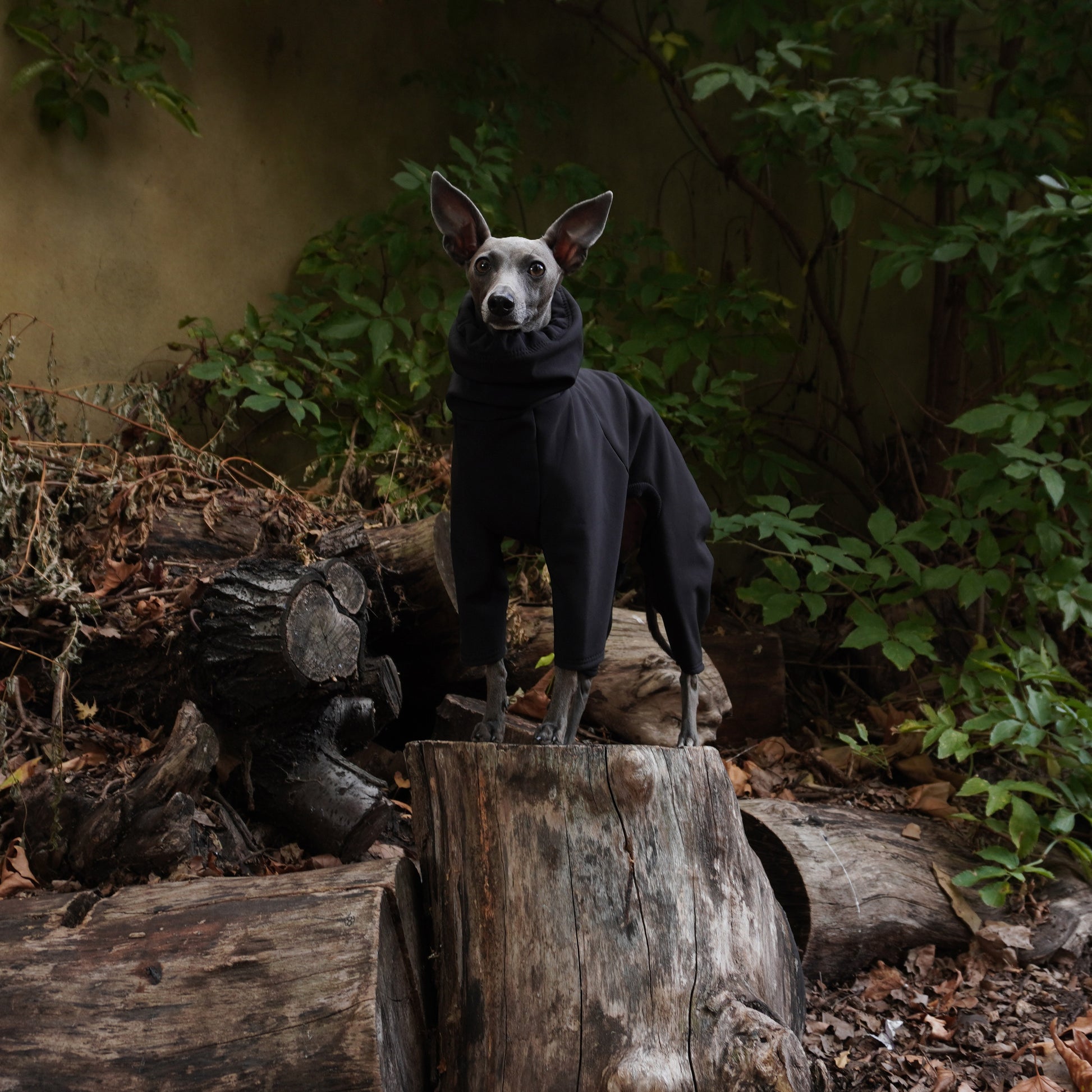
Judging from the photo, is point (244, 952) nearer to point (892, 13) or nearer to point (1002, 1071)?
point (1002, 1071)

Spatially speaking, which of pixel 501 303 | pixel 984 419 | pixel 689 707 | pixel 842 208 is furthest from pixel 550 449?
pixel 842 208

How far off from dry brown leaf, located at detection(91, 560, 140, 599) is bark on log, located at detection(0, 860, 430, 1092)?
3.64ft

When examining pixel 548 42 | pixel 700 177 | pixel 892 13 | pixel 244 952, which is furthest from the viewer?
pixel 700 177

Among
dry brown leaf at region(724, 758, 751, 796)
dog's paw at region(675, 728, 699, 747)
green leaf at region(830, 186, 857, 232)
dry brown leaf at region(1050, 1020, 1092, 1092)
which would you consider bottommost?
dry brown leaf at region(1050, 1020, 1092, 1092)

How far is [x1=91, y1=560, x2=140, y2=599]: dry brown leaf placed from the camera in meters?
2.99

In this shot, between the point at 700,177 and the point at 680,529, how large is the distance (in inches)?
129

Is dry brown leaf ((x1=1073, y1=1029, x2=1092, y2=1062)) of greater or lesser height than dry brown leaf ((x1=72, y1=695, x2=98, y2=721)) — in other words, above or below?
below

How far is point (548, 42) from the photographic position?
15.8 ft

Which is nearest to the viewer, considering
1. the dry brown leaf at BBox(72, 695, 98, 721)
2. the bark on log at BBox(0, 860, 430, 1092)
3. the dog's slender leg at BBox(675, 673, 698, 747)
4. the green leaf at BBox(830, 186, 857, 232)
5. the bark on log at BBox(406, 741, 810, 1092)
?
the bark on log at BBox(0, 860, 430, 1092)

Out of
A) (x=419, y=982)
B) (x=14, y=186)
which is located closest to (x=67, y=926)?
(x=419, y=982)

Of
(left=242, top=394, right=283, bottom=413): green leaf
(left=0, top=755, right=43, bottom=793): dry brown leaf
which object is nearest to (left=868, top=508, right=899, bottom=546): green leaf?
(left=242, top=394, right=283, bottom=413): green leaf

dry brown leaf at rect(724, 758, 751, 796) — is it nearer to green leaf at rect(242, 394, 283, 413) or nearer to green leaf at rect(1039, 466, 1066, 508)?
green leaf at rect(1039, 466, 1066, 508)

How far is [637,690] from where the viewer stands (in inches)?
131

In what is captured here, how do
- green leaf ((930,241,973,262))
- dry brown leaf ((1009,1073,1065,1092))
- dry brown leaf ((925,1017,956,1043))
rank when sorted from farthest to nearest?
green leaf ((930,241,973,262)) < dry brown leaf ((925,1017,956,1043)) < dry brown leaf ((1009,1073,1065,1092))
